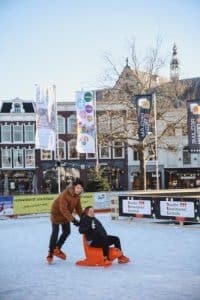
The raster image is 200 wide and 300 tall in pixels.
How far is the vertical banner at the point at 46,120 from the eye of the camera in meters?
22.8

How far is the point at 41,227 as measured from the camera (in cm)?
1705

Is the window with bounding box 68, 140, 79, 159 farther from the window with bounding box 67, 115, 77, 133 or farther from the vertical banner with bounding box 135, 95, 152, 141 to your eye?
the vertical banner with bounding box 135, 95, 152, 141

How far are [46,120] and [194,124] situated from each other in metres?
6.45

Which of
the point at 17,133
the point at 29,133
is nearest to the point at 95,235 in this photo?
the point at 17,133

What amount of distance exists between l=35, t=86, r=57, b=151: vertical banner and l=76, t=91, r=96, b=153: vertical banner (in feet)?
8.74

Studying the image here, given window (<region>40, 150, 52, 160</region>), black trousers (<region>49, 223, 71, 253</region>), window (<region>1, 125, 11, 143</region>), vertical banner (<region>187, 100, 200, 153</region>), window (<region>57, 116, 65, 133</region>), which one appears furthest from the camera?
window (<region>57, 116, 65, 133</region>)

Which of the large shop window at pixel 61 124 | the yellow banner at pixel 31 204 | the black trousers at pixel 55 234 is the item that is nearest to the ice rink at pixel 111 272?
the black trousers at pixel 55 234

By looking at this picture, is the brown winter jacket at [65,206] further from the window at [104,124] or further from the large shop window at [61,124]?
the large shop window at [61,124]

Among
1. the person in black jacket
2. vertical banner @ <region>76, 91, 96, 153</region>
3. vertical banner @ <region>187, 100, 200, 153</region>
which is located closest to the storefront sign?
vertical banner @ <region>187, 100, 200, 153</region>

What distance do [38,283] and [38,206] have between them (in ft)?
49.9

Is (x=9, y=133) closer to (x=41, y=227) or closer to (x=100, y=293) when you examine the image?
(x=41, y=227)

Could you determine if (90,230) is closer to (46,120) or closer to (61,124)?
(46,120)

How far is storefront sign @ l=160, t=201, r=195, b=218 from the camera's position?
15732 millimetres

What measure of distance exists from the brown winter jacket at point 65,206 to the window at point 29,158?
39.7 meters
